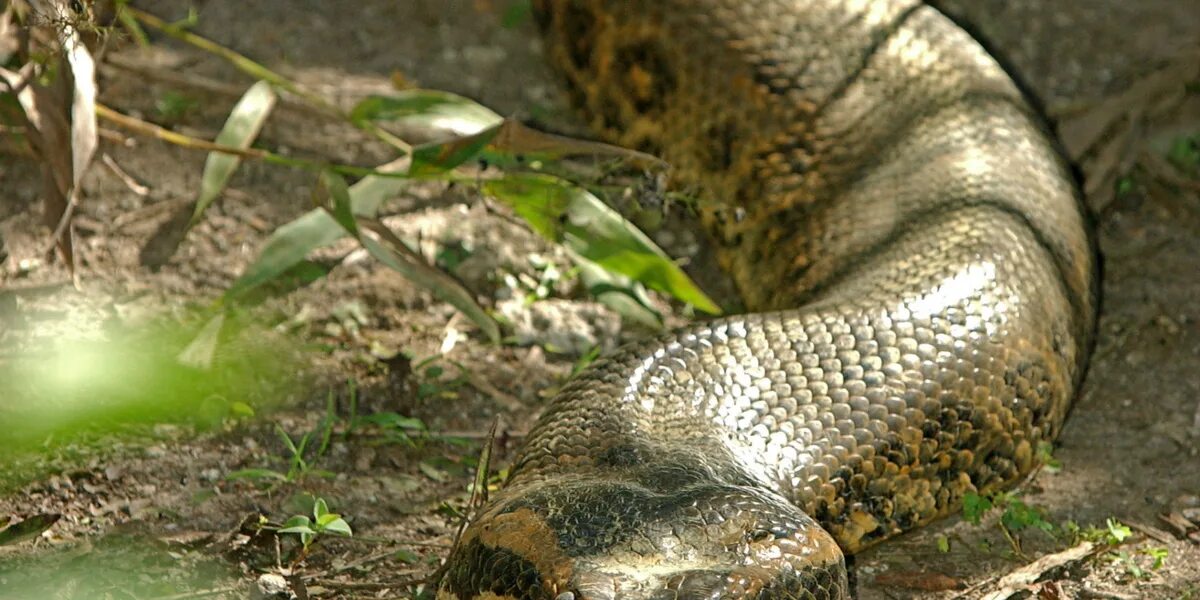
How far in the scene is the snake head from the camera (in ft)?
9.86

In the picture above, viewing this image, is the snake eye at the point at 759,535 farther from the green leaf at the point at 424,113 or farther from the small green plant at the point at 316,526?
the green leaf at the point at 424,113

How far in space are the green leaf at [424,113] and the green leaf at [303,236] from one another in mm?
301

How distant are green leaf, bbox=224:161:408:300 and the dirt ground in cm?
22

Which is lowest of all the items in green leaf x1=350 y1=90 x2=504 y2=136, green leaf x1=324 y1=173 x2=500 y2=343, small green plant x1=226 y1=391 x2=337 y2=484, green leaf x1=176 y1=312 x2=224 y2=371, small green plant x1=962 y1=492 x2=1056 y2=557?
small green plant x1=962 y1=492 x2=1056 y2=557

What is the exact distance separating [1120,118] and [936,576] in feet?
10.6

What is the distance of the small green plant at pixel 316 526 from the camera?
384cm

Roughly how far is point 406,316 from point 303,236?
0.50 m

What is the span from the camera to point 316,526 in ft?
12.7

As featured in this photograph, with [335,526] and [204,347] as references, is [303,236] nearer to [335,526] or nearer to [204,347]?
[204,347]

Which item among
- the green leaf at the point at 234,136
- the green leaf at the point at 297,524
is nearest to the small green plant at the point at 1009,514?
the green leaf at the point at 297,524

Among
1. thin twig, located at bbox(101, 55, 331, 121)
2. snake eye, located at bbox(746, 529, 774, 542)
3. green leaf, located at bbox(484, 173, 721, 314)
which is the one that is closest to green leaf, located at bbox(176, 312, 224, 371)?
green leaf, located at bbox(484, 173, 721, 314)

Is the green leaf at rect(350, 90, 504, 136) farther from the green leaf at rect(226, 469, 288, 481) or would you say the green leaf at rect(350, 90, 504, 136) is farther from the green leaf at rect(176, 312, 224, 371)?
the green leaf at rect(226, 469, 288, 481)

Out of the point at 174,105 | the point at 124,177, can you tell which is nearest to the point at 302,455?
the point at 124,177

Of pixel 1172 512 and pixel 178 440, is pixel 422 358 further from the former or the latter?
pixel 1172 512
